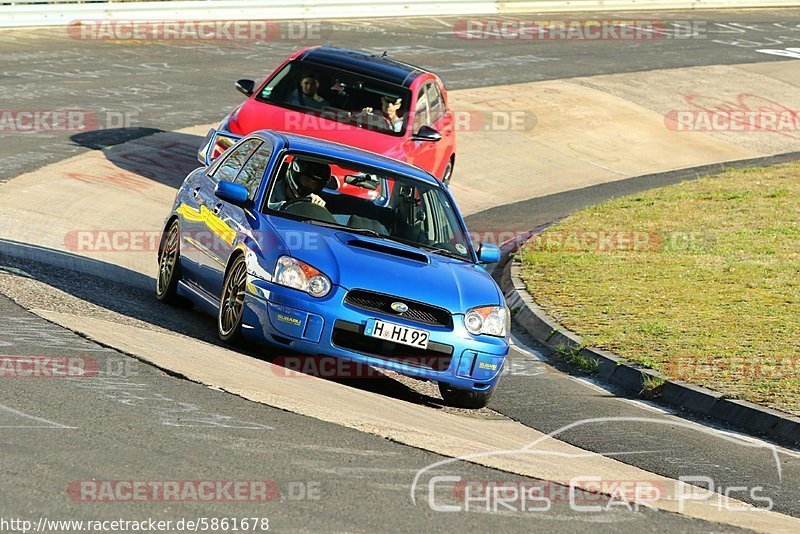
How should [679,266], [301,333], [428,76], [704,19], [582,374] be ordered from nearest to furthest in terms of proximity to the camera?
[301,333] < [582,374] < [679,266] < [428,76] < [704,19]

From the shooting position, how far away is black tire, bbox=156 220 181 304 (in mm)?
11359

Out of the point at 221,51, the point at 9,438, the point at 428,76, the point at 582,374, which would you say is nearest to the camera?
the point at 9,438

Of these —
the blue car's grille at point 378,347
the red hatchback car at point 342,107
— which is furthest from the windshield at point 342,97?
the blue car's grille at point 378,347

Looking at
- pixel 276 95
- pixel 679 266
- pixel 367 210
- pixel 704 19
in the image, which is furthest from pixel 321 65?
pixel 704 19

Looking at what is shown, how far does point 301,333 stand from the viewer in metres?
9.34

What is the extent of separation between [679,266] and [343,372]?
6879 mm

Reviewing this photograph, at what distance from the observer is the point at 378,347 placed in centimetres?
933

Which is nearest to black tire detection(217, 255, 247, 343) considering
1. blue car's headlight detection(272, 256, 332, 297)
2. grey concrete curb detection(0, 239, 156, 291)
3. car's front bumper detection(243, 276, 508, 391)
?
car's front bumper detection(243, 276, 508, 391)

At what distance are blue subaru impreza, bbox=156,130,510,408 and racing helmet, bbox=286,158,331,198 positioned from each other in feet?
0.04

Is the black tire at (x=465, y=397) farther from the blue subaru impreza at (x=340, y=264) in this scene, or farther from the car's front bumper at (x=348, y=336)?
the car's front bumper at (x=348, y=336)

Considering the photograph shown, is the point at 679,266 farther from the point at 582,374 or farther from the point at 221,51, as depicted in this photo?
the point at 221,51

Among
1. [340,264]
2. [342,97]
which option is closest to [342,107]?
[342,97]

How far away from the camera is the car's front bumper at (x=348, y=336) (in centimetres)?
929

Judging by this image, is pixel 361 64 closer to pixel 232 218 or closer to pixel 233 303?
pixel 232 218
